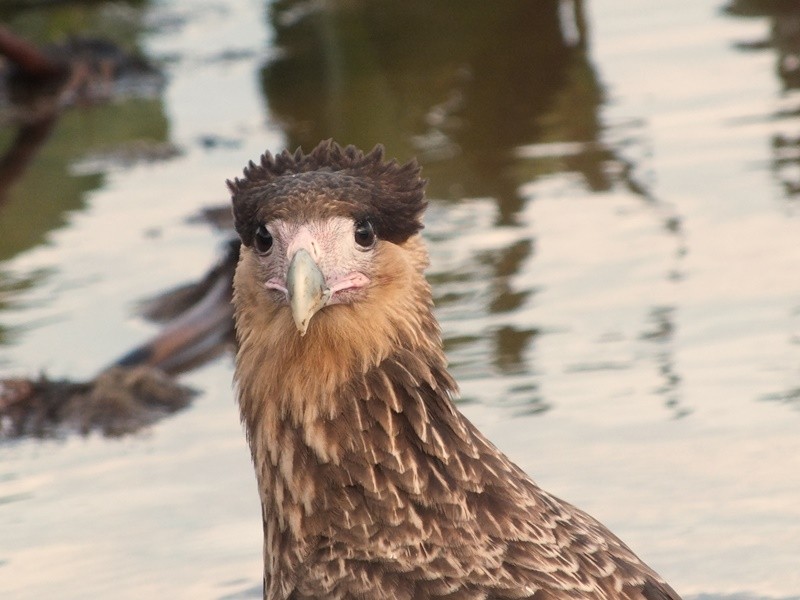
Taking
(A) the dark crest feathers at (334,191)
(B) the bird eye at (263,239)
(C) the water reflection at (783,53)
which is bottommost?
(C) the water reflection at (783,53)

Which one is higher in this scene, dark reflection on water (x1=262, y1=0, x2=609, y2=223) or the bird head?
the bird head

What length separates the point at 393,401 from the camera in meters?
4.38

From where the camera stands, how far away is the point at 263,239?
14.3 feet

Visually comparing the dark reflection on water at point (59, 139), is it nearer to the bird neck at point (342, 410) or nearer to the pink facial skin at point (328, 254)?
the bird neck at point (342, 410)

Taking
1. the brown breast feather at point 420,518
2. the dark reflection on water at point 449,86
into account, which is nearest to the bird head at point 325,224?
the brown breast feather at point 420,518

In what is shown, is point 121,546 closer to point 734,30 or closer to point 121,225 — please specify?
point 121,225

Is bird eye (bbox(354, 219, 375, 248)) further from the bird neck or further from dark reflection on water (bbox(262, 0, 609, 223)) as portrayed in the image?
dark reflection on water (bbox(262, 0, 609, 223))

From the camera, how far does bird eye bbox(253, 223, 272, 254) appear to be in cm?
434

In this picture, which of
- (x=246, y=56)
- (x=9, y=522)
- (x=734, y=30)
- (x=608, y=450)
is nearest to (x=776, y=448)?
(x=608, y=450)

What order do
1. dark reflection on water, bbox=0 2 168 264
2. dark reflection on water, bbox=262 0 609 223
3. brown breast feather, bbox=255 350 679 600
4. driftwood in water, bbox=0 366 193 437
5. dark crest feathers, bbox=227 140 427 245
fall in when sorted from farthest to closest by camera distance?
dark reflection on water, bbox=0 2 168 264, dark reflection on water, bbox=262 0 609 223, driftwood in water, bbox=0 366 193 437, dark crest feathers, bbox=227 140 427 245, brown breast feather, bbox=255 350 679 600

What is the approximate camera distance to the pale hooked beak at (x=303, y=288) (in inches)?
160

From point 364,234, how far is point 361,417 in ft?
1.44

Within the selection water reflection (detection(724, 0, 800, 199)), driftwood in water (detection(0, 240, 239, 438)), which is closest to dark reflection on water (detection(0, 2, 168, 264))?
driftwood in water (detection(0, 240, 239, 438))

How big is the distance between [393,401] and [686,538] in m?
1.48
